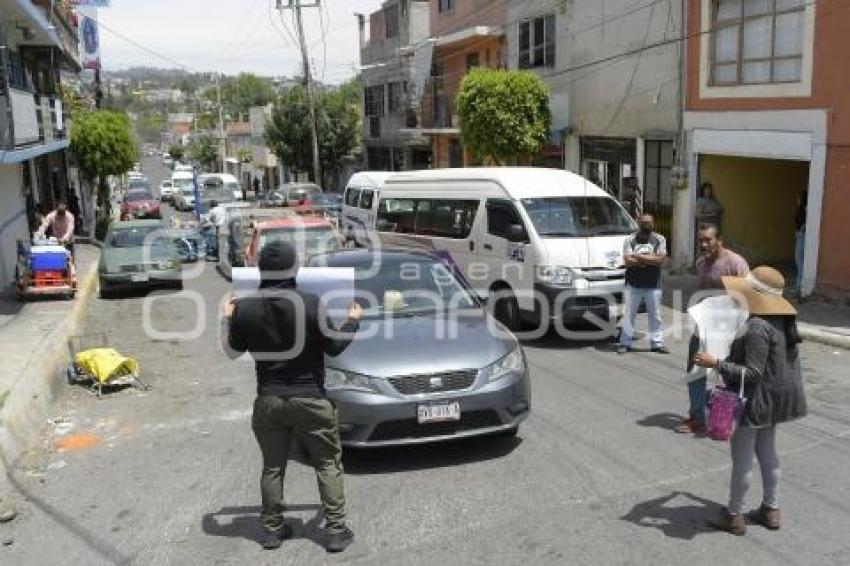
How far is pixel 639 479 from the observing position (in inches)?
232

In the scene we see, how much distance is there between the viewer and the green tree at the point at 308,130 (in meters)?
48.2

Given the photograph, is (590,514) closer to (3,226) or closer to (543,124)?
(3,226)

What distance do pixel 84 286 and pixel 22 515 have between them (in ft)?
39.3

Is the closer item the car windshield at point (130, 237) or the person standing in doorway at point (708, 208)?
the person standing in doorway at point (708, 208)

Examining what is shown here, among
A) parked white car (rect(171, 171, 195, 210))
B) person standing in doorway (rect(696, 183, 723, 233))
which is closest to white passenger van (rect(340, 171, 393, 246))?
person standing in doorway (rect(696, 183, 723, 233))

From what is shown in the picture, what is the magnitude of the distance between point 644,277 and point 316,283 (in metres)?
5.75

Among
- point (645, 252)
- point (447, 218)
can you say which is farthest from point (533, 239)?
point (447, 218)

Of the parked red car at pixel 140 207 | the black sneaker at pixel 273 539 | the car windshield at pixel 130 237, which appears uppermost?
the car windshield at pixel 130 237

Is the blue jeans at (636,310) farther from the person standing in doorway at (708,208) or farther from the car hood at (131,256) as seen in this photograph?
the car hood at (131,256)

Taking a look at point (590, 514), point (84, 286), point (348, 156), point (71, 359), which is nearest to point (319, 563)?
point (590, 514)

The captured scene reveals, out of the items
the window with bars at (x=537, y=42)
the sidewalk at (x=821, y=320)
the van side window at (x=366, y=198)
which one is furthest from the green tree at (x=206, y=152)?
the sidewalk at (x=821, y=320)

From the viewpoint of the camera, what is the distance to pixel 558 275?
34.3 feet

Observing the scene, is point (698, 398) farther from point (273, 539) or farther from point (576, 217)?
point (576, 217)

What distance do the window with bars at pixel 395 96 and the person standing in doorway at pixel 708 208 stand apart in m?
22.9
